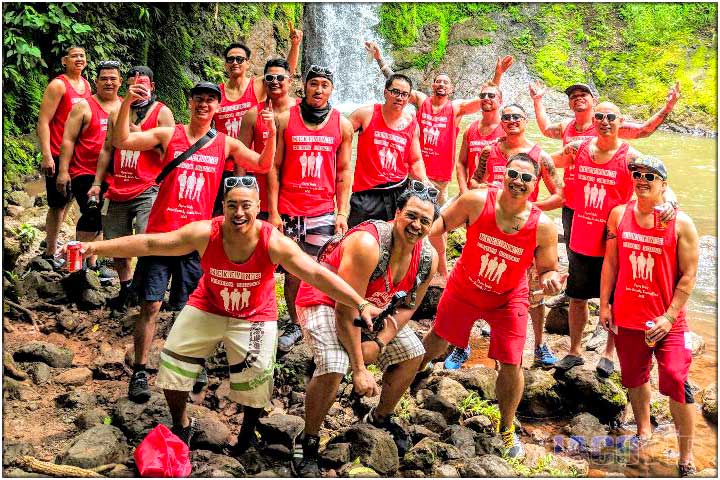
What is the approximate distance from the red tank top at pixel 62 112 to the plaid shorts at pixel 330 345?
A: 157 inches

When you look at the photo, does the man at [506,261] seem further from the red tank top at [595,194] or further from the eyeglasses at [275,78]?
the eyeglasses at [275,78]

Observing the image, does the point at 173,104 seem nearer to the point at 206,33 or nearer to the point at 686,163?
the point at 206,33

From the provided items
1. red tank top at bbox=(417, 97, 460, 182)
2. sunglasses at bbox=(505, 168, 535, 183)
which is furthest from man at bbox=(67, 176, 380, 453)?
red tank top at bbox=(417, 97, 460, 182)

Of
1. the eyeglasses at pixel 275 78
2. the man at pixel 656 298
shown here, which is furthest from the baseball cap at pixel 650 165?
the eyeglasses at pixel 275 78

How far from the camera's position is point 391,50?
2594 cm

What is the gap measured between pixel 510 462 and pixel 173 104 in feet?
34.6

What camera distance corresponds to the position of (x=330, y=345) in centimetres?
493

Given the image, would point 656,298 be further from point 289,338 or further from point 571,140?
point 289,338

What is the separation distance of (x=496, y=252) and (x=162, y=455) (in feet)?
9.46

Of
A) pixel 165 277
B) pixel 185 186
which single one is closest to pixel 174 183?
pixel 185 186

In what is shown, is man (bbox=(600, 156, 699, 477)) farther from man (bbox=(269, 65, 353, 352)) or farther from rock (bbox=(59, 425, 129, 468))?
rock (bbox=(59, 425, 129, 468))

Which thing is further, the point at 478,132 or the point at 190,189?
the point at 478,132

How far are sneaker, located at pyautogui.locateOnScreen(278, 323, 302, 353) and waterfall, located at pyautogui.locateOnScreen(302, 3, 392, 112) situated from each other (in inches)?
625

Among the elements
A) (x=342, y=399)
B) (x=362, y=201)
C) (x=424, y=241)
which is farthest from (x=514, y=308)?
(x=362, y=201)
